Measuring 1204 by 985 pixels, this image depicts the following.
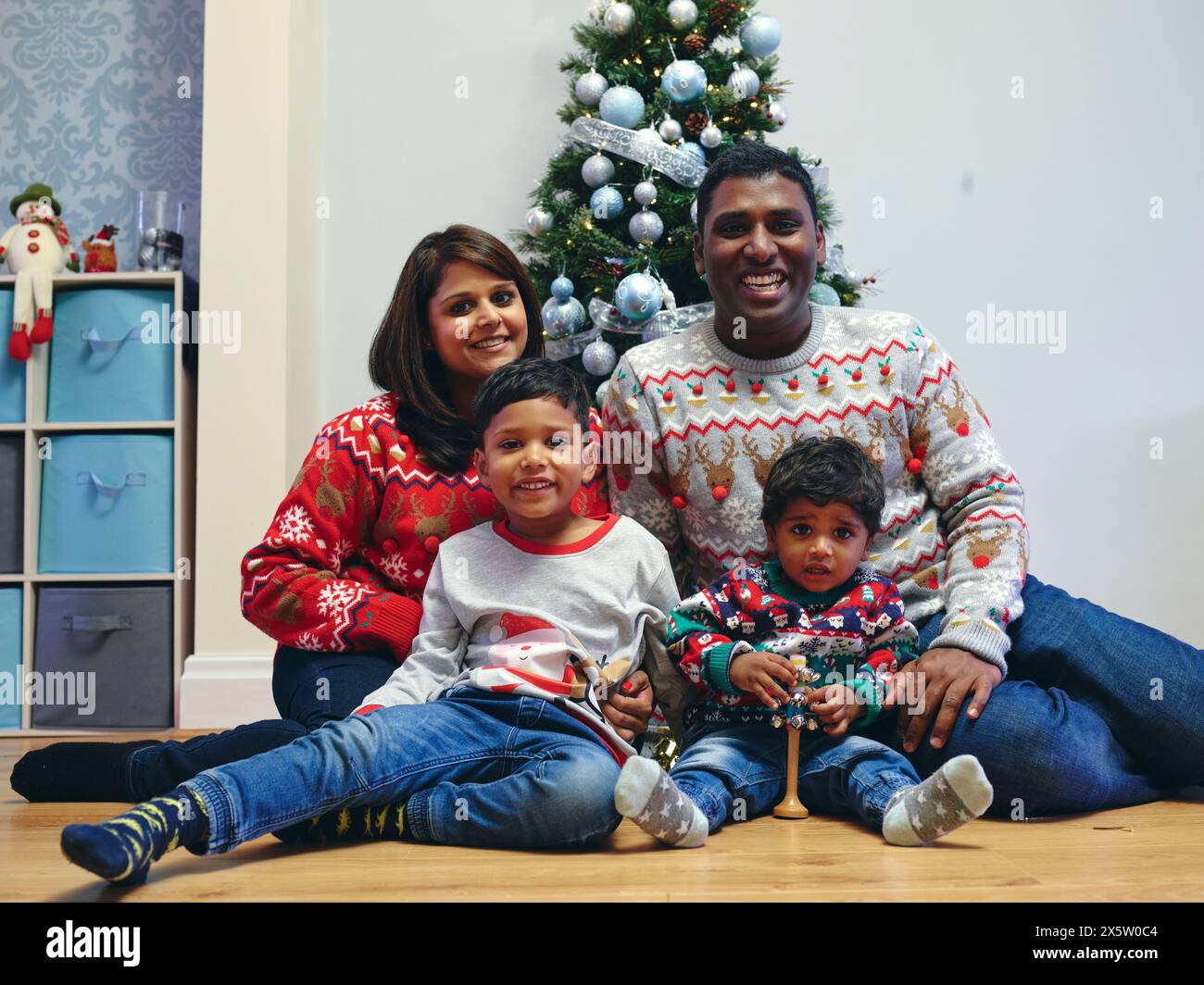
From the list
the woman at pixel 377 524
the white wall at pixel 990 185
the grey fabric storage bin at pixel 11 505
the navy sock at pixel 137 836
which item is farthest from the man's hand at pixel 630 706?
the grey fabric storage bin at pixel 11 505

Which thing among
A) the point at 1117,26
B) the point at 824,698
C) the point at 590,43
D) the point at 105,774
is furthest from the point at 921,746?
the point at 1117,26

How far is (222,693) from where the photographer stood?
2771 mm

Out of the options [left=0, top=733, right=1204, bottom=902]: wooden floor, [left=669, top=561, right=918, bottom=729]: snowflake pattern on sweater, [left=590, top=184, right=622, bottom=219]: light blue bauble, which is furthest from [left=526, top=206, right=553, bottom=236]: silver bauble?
[left=0, top=733, right=1204, bottom=902]: wooden floor

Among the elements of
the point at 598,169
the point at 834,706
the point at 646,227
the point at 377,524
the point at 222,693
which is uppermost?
the point at 598,169

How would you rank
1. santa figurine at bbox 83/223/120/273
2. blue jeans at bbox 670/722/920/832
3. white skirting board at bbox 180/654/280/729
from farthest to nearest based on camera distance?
santa figurine at bbox 83/223/120/273
white skirting board at bbox 180/654/280/729
blue jeans at bbox 670/722/920/832

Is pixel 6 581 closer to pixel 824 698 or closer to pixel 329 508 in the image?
pixel 329 508

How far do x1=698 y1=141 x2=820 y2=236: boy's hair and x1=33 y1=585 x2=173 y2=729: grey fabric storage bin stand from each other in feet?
6.04

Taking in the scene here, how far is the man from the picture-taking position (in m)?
1.49

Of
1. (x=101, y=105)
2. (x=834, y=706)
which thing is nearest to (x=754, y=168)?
(x=834, y=706)

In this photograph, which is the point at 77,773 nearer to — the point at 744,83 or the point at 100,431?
the point at 100,431

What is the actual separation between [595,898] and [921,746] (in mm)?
633

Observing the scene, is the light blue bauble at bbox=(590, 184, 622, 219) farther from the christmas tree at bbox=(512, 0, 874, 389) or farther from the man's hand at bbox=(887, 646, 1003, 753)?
the man's hand at bbox=(887, 646, 1003, 753)

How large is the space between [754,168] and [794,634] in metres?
0.68

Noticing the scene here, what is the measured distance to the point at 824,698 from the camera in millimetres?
1458
